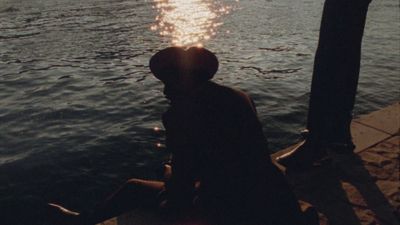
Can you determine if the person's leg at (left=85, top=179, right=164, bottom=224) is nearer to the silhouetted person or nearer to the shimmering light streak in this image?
the silhouetted person

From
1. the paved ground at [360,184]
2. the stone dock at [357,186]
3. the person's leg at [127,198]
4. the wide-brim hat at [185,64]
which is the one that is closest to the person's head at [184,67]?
the wide-brim hat at [185,64]

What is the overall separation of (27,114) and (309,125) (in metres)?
7.60

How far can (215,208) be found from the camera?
119 inches

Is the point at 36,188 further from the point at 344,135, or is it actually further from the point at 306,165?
the point at 344,135

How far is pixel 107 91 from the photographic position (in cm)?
1199

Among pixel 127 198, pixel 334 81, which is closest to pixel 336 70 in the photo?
pixel 334 81

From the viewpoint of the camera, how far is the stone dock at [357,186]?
402 centimetres

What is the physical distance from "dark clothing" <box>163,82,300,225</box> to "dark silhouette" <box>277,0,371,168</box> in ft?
6.91

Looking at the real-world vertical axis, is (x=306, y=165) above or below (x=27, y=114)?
above

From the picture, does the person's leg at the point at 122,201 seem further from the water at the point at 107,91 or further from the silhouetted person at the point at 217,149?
the water at the point at 107,91

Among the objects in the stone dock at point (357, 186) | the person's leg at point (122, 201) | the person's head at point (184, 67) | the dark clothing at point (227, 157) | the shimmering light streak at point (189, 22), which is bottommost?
the shimmering light streak at point (189, 22)

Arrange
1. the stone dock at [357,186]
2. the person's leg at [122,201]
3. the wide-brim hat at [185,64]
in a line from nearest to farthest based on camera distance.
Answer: the wide-brim hat at [185,64] < the person's leg at [122,201] < the stone dock at [357,186]

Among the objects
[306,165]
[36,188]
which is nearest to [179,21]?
[36,188]

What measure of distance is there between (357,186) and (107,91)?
28.9 ft
